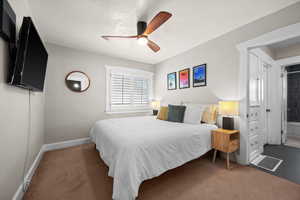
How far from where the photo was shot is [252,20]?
212cm

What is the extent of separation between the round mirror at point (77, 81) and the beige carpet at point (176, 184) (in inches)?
71.1

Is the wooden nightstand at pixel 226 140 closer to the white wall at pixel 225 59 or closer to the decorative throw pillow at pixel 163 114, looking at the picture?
the white wall at pixel 225 59

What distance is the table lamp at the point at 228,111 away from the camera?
212 centimetres

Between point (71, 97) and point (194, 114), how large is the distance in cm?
321

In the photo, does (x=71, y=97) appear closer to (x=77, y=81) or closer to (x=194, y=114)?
(x=77, y=81)

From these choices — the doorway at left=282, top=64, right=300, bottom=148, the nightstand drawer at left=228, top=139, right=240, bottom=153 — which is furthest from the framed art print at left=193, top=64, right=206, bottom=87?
the doorway at left=282, top=64, right=300, bottom=148

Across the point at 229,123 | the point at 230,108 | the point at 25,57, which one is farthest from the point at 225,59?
the point at 25,57

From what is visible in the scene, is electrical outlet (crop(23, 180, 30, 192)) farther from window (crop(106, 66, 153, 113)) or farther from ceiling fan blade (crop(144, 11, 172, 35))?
ceiling fan blade (crop(144, 11, 172, 35))

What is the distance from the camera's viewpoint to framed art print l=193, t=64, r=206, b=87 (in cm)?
298

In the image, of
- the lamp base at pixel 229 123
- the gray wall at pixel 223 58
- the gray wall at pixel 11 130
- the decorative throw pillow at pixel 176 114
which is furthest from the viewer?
the decorative throw pillow at pixel 176 114

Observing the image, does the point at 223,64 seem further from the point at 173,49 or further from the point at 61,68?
the point at 61,68

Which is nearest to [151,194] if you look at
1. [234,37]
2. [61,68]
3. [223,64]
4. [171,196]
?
[171,196]

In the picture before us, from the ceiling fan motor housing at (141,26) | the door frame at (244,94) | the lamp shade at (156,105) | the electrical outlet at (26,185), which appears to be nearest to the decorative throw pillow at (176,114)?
the door frame at (244,94)

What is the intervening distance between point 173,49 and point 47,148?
4.17 meters
